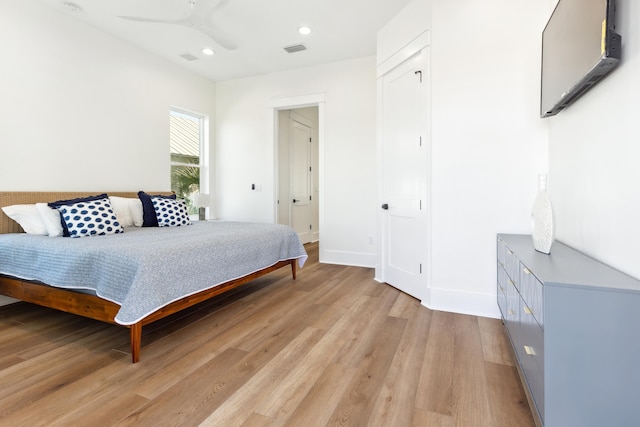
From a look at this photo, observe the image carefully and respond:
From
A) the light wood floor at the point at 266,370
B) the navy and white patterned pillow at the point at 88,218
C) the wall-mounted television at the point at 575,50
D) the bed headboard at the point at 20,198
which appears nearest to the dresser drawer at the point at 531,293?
the light wood floor at the point at 266,370

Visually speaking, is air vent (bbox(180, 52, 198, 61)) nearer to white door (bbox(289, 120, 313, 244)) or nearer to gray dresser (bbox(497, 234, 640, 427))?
white door (bbox(289, 120, 313, 244))

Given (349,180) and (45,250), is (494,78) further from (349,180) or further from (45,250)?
(45,250)

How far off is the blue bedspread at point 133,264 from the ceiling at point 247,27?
6.49 feet

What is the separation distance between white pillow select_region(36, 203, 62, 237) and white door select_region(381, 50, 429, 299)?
120 inches

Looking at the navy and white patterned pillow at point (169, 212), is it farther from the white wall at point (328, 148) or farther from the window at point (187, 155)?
the white wall at point (328, 148)

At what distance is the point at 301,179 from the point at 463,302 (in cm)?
396

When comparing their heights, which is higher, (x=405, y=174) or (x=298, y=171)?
(x=298, y=171)

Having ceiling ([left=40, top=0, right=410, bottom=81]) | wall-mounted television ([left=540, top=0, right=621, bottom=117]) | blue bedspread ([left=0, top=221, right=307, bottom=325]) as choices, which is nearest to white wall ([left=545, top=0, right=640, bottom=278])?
wall-mounted television ([left=540, top=0, right=621, bottom=117])

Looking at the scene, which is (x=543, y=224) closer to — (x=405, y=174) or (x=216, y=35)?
(x=405, y=174)

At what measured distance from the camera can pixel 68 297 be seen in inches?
84.4

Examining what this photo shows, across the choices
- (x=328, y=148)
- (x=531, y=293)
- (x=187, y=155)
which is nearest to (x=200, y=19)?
(x=328, y=148)

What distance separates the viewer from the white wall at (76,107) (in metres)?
2.92

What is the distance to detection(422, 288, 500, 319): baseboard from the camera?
2.57 metres

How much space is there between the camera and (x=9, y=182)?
2.88 m
